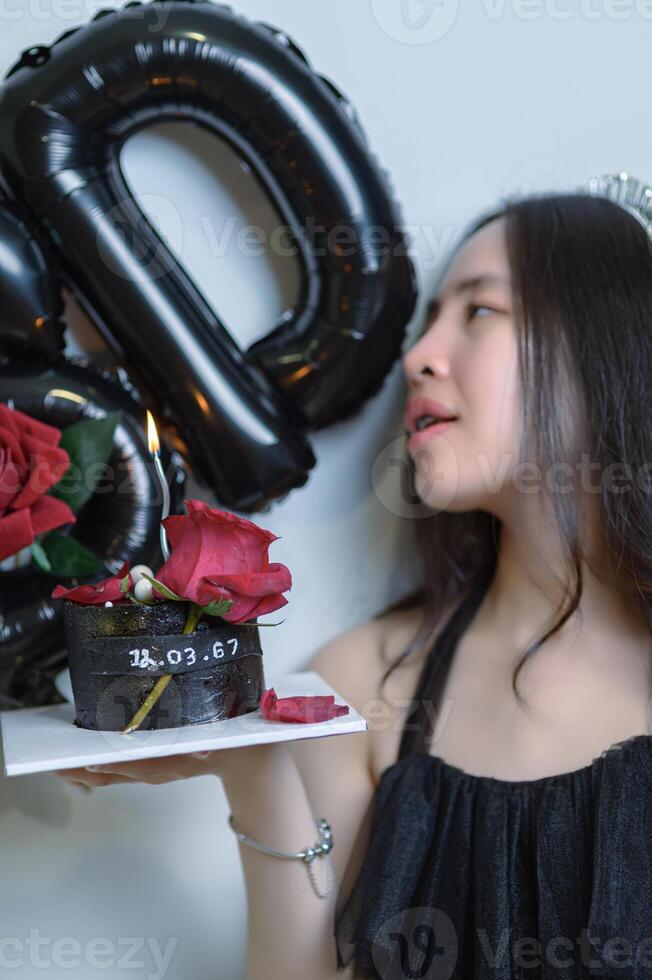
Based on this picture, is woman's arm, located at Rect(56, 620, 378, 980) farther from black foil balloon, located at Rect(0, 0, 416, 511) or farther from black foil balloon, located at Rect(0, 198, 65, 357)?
black foil balloon, located at Rect(0, 198, 65, 357)

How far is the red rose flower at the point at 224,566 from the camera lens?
0.75 m

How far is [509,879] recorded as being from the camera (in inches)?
38.2

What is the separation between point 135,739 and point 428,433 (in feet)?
1.69

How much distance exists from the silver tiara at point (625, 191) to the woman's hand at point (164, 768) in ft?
2.61

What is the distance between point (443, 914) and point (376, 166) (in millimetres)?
838

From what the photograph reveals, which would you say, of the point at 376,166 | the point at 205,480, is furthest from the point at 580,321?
the point at 205,480

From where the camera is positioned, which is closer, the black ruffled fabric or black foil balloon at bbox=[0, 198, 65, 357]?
the black ruffled fabric

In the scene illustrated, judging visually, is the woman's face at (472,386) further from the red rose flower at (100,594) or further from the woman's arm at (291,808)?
the red rose flower at (100,594)

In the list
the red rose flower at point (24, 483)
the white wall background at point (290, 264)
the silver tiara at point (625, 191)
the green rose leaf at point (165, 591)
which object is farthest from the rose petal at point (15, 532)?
the silver tiara at point (625, 191)

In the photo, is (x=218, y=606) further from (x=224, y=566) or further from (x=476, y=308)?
(x=476, y=308)

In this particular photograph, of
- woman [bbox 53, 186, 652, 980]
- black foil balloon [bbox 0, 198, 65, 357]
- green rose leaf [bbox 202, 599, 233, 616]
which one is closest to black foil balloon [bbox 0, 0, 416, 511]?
black foil balloon [bbox 0, 198, 65, 357]

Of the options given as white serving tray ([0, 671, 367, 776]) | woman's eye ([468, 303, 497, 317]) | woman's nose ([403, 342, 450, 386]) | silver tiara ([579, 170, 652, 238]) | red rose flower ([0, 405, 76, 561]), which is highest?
silver tiara ([579, 170, 652, 238])

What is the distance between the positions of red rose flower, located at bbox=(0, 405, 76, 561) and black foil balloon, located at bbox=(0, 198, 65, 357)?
0.42 feet

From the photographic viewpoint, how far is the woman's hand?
2.75ft
